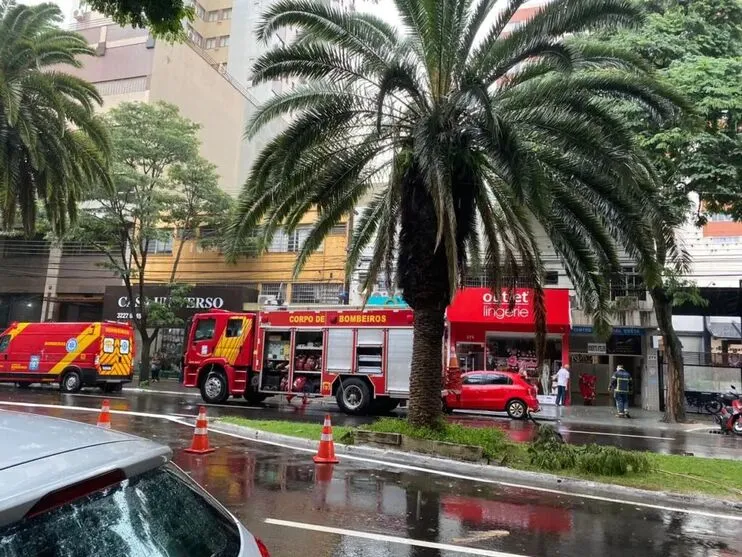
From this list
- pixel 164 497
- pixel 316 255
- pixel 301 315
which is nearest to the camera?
pixel 164 497

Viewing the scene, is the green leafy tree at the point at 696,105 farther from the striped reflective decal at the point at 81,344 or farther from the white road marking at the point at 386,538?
the striped reflective decal at the point at 81,344

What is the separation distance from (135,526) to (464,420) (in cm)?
1648

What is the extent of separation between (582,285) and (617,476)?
12.7 feet

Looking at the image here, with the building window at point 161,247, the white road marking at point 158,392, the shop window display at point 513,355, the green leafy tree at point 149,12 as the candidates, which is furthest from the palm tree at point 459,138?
the building window at point 161,247

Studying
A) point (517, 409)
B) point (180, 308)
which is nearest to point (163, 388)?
point (180, 308)

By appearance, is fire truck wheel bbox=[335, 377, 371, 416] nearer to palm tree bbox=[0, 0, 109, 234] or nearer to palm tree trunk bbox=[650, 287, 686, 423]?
palm tree bbox=[0, 0, 109, 234]

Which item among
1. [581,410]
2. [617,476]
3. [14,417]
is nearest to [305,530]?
[14,417]

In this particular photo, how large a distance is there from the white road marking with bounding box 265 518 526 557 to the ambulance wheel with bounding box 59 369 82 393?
18121mm

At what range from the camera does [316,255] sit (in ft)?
101

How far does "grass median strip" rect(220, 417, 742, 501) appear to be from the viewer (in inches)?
348

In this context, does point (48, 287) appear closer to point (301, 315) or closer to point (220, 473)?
point (301, 315)

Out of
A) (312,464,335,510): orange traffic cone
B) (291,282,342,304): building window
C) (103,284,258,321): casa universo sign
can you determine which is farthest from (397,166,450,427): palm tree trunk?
(103,284,258,321): casa universo sign

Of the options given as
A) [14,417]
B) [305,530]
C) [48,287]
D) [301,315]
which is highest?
[48,287]

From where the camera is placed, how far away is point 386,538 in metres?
5.87
